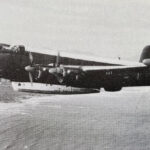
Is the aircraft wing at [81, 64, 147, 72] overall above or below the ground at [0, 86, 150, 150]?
above

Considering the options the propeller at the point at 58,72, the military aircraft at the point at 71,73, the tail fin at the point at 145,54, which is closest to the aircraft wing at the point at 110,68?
the military aircraft at the point at 71,73

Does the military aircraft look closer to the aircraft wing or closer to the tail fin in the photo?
the aircraft wing

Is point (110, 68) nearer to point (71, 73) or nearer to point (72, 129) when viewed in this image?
point (71, 73)

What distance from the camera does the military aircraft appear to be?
70.9 ft

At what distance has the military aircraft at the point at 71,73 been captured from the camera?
21.6m

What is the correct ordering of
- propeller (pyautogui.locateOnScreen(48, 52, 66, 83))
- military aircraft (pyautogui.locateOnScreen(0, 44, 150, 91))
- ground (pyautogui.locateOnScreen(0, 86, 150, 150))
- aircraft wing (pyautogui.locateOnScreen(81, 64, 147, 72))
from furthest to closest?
ground (pyautogui.locateOnScreen(0, 86, 150, 150)), propeller (pyautogui.locateOnScreen(48, 52, 66, 83)), military aircraft (pyautogui.locateOnScreen(0, 44, 150, 91)), aircraft wing (pyautogui.locateOnScreen(81, 64, 147, 72))

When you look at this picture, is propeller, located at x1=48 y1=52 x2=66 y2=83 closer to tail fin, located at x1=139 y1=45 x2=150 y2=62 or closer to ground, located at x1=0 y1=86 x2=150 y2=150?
tail fin, located at x1=139 y1=45 x2=150 y2=62

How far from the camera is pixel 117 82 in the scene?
2291 cm

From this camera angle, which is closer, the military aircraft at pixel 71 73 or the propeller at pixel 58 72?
the military aircraft at pixel 71 73

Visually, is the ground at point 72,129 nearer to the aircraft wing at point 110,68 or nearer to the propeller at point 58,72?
the aircraft wing at point 110,68

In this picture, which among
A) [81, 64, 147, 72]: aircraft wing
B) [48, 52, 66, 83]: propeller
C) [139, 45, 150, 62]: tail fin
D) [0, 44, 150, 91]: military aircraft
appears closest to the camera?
[81, 64, 147, 72]: aircraft wing

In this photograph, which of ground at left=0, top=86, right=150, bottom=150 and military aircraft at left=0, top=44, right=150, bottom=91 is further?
ground at left=0, top=86, right=150, bottom=150

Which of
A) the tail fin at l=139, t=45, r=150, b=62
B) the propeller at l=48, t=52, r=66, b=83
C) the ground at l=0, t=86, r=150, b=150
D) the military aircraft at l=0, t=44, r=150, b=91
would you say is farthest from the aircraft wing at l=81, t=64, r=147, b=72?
the ground at l=0, t=86, r=150, b=150

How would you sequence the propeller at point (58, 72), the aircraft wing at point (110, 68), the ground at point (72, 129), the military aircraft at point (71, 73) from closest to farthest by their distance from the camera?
1. the aircraft wing at point (110, 68)
2. the military aircraft at point (71, 73)
3. the propeller at point (58, 72)
4. the ground at point (72, 129)
